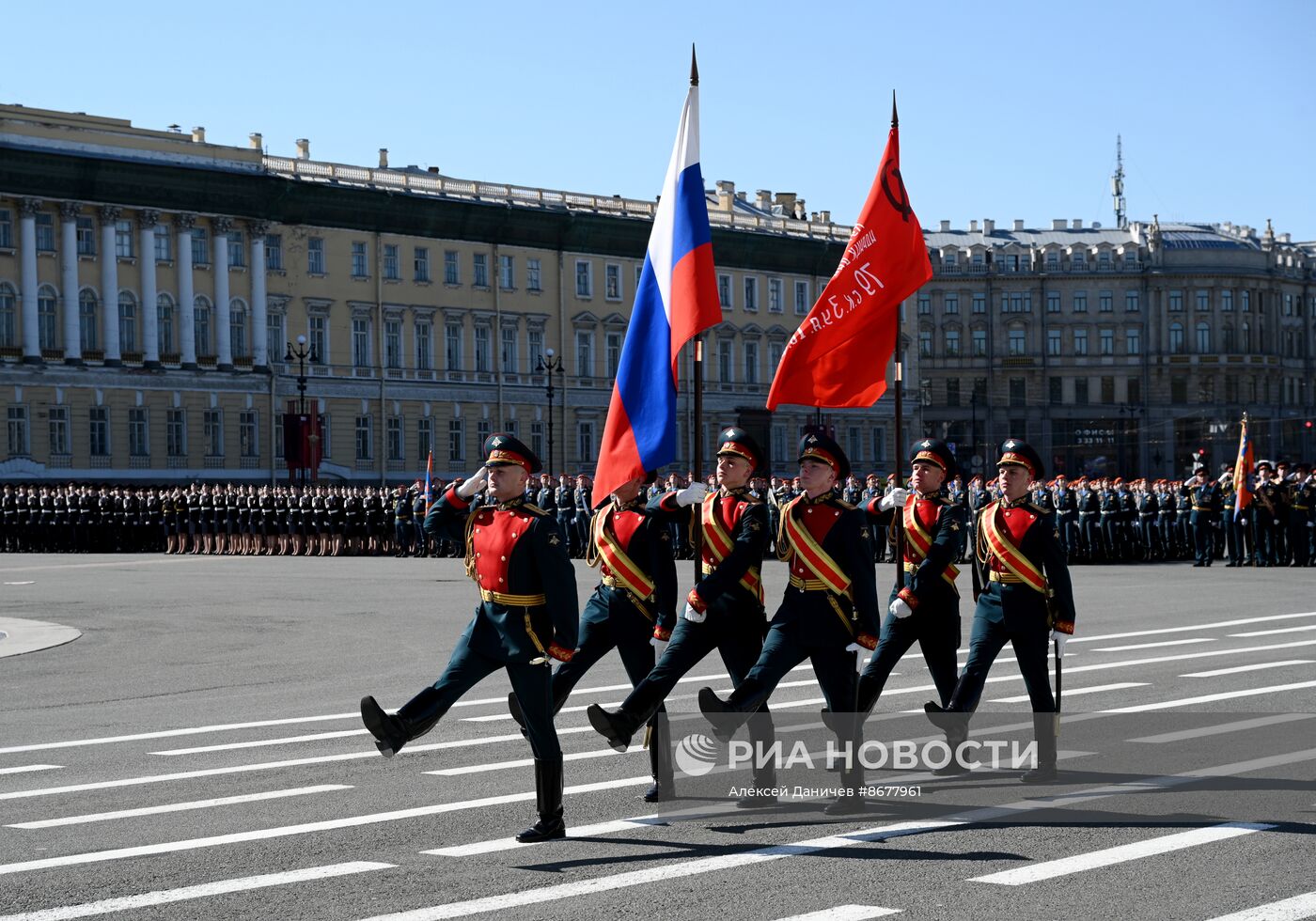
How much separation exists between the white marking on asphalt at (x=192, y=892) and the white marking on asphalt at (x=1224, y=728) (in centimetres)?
534

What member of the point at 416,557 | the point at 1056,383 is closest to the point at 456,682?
the point at 416,557

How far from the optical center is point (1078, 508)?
38.2m

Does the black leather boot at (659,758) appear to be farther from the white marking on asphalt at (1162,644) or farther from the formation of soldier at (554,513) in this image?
the formation of soldier at (554,513)

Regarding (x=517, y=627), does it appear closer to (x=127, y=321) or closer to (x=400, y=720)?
(x=400, y=720)

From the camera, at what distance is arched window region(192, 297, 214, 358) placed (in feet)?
235

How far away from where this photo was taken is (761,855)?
329 inches

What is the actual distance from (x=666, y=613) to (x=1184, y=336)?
118 meters

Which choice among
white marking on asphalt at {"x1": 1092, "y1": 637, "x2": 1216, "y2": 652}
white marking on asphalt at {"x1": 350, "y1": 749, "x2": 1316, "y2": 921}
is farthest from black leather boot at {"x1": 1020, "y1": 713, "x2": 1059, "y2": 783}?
white marking on asphalt at {"x1": 1092, "y1": 637, "x2": 1216, "y2": 652}

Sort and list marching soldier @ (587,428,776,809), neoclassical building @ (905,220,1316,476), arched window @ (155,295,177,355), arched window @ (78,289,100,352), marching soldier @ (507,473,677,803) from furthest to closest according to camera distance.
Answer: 1. neoclassical building @ (905,220,1316,476)
2. arched window @ (155,295,177,355)
3. arched window @ (78,289,100,352)
4. marching soldier @ (507,473,677,803)
5. marching soldier @ (587,428,776,809)

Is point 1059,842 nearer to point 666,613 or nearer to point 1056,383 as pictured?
point 666,613

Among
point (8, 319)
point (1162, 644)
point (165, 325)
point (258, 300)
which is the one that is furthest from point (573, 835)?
point (258, 300)

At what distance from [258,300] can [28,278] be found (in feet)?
28.7

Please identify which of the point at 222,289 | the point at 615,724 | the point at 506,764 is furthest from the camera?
the point at 222,289

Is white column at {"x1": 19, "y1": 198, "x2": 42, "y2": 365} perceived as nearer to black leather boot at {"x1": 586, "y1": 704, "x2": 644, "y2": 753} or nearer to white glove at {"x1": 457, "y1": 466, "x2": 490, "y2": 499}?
white glove at {"x1": 457, "y1": 466, "x2": 490, "y2": 499}
